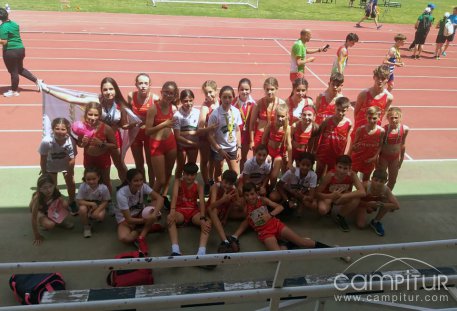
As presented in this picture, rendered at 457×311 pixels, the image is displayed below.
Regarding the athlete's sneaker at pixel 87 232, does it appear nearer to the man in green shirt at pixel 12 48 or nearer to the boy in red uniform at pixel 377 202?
the boy in red uniform at pixel 377 202

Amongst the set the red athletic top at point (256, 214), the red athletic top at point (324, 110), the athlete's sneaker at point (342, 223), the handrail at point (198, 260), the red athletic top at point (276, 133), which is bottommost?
the athlete's sneaker at point (342, 223)

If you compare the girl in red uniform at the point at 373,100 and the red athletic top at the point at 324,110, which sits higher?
the girl in red uniform at the point at 373,100

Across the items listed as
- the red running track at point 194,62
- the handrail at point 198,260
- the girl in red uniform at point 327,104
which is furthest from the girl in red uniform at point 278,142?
the handrail at point 198,260

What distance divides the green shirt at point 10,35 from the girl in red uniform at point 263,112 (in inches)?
264

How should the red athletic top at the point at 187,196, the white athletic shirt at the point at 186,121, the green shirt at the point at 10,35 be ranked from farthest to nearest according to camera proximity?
1. the green shirt at the point at 10,35
2. the white athletic shirt at the point at 186,121
3. the red athletic top at the point at 187,196

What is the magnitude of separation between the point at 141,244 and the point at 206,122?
69.2 inches

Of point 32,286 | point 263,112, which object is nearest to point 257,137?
point 263,112

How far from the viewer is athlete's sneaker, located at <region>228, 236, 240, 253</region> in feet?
14.2

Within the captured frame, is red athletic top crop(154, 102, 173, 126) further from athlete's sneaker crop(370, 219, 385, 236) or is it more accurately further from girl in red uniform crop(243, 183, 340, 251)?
athlete's sneaker crop(370, 219, 385, 236)

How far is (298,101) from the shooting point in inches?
217

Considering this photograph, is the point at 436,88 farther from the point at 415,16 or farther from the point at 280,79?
the point at 415,16

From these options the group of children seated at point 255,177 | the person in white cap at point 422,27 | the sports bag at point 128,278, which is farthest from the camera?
the person in white cap at point 422,27

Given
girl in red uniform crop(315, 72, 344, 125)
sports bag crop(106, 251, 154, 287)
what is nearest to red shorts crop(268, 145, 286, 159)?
girl in red uniform crop(315, 72, 344, 125)

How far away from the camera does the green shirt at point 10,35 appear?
888 cm
